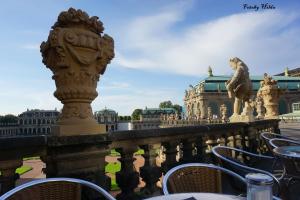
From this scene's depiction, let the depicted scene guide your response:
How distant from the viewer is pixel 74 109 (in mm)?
3541

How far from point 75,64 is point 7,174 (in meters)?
1.29

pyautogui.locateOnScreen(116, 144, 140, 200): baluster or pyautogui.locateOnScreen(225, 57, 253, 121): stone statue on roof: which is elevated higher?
pyautogui.locateOnScreen(225, 57, 253, 121): stone statue on roof

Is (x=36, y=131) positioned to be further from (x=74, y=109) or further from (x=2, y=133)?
(x=74, y=109)

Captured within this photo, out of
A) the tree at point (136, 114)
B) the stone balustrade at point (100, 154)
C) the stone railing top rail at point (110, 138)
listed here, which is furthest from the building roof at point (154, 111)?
the stone balustrade at point (100, 154)

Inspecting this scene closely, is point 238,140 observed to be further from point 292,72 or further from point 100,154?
point 292,72

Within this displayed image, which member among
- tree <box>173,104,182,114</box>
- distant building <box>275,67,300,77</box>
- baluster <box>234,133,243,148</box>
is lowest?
baluster <box>234,133,243,148</box>

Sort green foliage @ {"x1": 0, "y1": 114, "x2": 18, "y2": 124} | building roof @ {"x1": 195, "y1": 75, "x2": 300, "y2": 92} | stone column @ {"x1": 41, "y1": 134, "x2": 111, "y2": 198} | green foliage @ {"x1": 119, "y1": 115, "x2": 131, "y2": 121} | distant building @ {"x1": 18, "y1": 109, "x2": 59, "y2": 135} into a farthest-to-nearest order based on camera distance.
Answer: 1. green foliage @ {"x1": 119, "y1": 115, "x2": 131, "y2": 121}
2. green foliage @ {"x1": 0, "y1": 114, "x2": 18, "y2": 124}
3. distant building @ {"x1": 18, "y1": 109, "x2": 59, "y2": 135}
4. building roof @ {"x1": 195, "y1": 75, "x2": 300, "y2": 92}
5. stone column @ {"x1": 41, "y1": 134, "x2": 111, "y2": 198}

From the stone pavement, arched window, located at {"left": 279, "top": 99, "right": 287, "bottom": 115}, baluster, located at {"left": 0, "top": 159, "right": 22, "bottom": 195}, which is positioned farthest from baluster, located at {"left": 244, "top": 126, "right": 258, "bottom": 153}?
arched window, located at {"left": 279, "top": 99, "right": 287, "bottom": 115}

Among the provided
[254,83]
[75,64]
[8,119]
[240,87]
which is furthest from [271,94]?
[8,119]

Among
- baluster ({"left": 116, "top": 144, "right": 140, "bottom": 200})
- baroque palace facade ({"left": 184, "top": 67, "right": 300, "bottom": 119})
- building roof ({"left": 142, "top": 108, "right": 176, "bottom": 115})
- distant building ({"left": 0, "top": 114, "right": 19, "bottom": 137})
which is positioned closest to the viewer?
baluster ({"left": 116, "top": 144, "right": 140, "bottom": 200})

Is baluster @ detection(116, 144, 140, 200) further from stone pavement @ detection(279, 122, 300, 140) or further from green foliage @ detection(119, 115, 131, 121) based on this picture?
green foliage @ detection(119, 115, 131, 121)

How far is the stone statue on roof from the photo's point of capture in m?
9.68

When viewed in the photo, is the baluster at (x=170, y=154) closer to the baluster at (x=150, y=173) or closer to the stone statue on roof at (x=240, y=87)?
the baluster at (x=150, y=173)

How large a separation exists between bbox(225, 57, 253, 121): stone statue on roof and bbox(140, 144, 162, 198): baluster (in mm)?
6016
